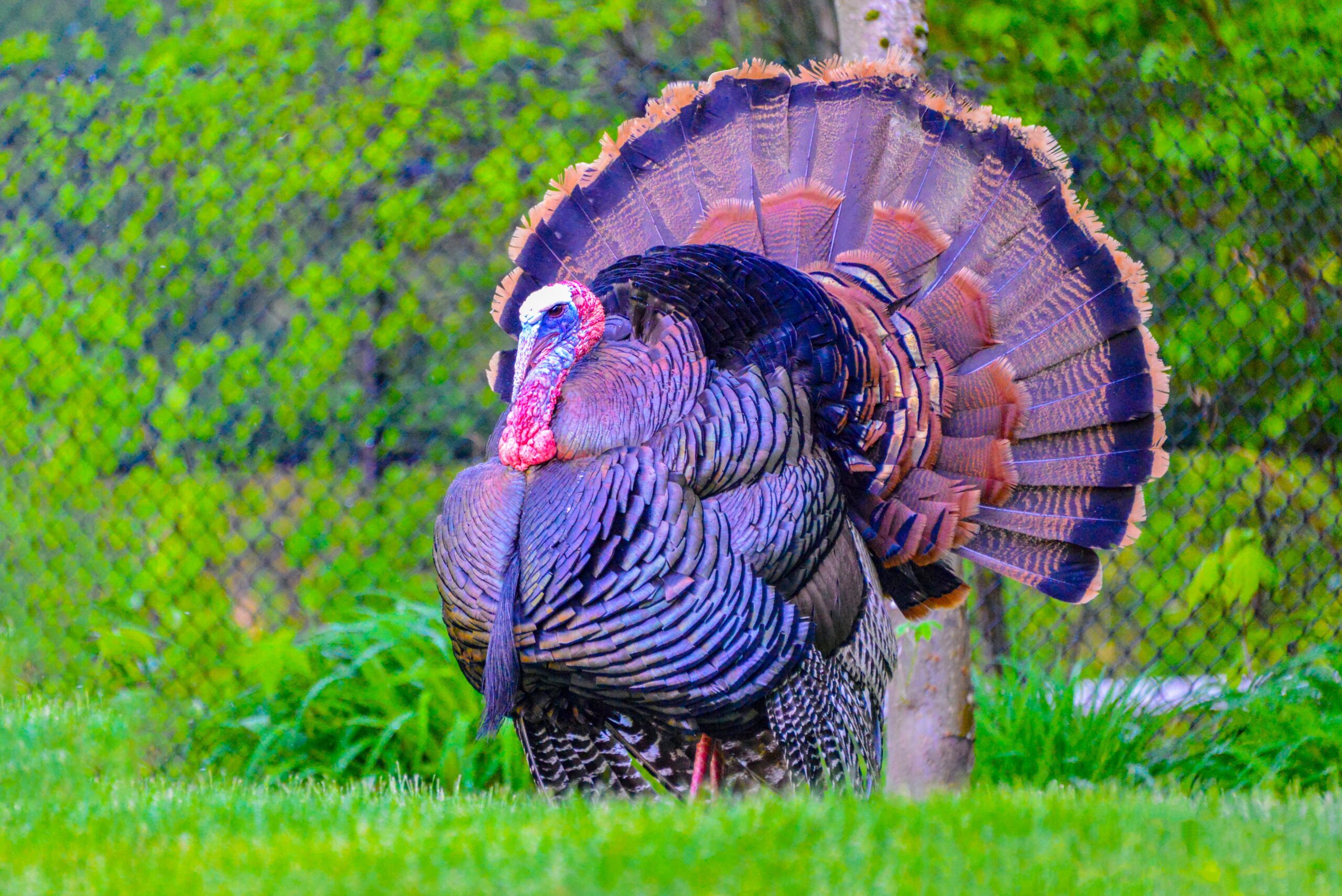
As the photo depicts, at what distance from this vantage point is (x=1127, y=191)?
461cm

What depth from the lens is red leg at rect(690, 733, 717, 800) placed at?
3.27 metres

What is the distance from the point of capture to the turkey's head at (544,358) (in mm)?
2945

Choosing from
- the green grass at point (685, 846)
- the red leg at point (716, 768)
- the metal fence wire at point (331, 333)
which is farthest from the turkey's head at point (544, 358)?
the metal fence wire at point (331, 333)

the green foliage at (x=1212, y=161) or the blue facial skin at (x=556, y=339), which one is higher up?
the green foliage at (x=1212, y=161)

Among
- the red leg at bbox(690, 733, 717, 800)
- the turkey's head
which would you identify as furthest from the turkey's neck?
the red leg at bbox(690, 733, 717, 800)

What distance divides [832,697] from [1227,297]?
2.47 m

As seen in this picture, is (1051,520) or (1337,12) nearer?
(1051,520)

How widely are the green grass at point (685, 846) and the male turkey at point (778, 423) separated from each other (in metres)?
0.35

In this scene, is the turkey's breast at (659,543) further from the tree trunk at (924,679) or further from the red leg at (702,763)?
the tree trunk at (924,679)

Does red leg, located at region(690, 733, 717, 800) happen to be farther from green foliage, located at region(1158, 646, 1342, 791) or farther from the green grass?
green foliage, located at region(1158, 646, 1342, 791)

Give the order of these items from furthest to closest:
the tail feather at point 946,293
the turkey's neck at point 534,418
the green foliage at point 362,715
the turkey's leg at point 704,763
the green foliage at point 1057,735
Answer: the green foliage at point 1057,735, the green foliage at point 362,715, the tail feather at point 946,293, the turkey's leg at point 704,763, the turkey's neck at point 534,418

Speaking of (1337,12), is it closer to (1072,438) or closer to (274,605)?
(1072,438)

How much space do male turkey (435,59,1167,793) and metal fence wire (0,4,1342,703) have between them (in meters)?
0.99

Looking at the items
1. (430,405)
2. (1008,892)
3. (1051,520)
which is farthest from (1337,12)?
(1008,892)
